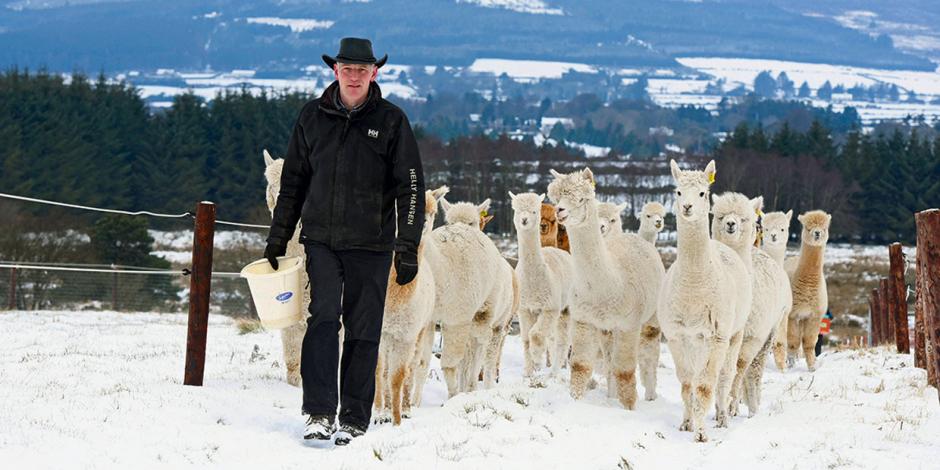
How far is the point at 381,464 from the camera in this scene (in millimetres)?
6625

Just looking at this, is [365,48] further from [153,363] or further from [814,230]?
[814,230]

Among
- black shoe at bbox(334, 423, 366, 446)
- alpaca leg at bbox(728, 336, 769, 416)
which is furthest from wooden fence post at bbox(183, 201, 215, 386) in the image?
alpaca leg at bbox(728, 336, 769, 416)

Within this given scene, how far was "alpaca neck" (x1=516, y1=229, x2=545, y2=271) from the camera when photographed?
40.0ft

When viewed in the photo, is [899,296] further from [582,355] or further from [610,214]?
[582,355]

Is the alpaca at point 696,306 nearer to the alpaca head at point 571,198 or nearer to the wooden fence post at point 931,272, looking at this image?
the alpaca head at point 571,198

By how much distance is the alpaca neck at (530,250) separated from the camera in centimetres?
1220

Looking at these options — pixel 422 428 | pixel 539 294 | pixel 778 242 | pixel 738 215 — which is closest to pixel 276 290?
pixel 422 428

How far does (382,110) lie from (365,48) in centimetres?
39

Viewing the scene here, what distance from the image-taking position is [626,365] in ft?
31.8

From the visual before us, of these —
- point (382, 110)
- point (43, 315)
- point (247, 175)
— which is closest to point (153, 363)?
point (382, 110)

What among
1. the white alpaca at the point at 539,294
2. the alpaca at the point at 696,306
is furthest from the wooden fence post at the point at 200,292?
the white alpaca at the point at 539,294

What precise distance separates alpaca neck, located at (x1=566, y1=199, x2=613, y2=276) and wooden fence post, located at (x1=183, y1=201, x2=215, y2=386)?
2.80 meters

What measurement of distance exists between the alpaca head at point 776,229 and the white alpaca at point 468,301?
482 centimetres

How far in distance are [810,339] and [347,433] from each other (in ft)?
31.9
